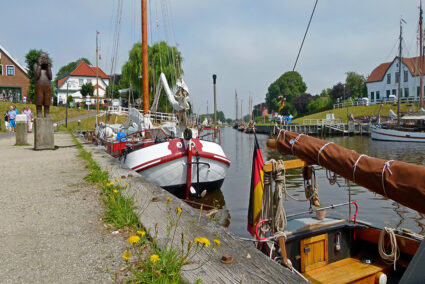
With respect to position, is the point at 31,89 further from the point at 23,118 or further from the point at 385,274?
A: the point at 385,274

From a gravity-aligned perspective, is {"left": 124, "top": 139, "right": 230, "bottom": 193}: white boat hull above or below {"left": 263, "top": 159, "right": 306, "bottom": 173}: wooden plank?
below

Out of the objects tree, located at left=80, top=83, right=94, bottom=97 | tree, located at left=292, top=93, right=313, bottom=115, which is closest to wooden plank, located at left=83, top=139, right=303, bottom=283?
tree, located at left=80, top=83, right=94, bottom=97

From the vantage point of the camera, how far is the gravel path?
8.19 feet

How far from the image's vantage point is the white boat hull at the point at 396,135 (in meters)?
34.2

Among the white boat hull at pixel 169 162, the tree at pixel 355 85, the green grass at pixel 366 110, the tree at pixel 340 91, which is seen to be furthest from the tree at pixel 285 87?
the white boat hull at pixel 169 162

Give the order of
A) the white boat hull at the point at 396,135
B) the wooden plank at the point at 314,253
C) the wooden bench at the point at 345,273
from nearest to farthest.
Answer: the wooden bench at the point at 345,273, the wooden plank at the point at 314,253, the white boat hull at the point at 396,135

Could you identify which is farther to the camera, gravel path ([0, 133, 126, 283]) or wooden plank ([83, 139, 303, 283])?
gravel path ([0, 133, 126, 283])

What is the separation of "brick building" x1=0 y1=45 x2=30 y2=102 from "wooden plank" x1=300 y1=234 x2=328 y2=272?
51258mm

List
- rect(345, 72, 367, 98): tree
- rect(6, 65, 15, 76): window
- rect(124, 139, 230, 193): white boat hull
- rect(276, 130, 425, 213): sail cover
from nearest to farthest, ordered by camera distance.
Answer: rect(276, 130, 425, 213): sail cover < rect(124, 139, 230, 193): white boat hull < rect(6, 65, 15, 76): window < rect(345, 72, 367, 98): tree

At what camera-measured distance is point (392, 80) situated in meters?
64.9

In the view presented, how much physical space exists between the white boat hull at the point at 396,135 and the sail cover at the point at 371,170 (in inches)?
1365

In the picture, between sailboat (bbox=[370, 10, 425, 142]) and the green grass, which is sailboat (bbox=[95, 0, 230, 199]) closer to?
sailboat (bbox=[370, 10, 425, 142])

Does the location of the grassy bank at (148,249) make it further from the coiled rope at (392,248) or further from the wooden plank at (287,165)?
the coiled rope at (392,248)

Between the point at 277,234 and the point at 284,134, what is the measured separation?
54.7 inches
